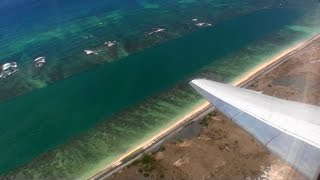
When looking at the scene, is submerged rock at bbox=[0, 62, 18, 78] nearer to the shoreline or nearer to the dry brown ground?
the shoreline

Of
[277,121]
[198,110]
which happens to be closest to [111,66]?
[198,110]

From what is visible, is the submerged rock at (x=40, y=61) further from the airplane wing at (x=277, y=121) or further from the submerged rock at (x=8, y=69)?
the airplane wing at (x=277, y=121)

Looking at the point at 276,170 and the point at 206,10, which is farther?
the point at 206,10

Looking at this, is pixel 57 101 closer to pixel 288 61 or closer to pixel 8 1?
pixel 288 61

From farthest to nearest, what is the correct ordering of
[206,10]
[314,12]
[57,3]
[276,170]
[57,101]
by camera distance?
[57,3]
[206,10]
[314,12]
[57,101]
[276,170]

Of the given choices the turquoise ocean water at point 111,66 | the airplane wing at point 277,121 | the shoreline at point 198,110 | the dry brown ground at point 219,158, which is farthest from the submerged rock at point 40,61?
the airplane wing at point 277,121

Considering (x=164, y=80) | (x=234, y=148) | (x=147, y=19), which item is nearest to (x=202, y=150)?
(x=234, y=148)

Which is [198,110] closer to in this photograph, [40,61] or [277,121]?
[277,121]
